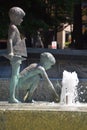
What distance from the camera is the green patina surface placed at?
16.5 feet

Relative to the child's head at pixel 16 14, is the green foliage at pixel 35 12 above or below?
below

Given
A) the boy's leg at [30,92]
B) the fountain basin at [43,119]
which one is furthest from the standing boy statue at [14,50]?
the fountain basin at [43,119]

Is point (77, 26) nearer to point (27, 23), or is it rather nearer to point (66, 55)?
point (27, 23)

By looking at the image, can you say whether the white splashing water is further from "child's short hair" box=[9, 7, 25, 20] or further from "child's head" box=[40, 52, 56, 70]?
"child's short hair" box=[9, 7, 25, 20]

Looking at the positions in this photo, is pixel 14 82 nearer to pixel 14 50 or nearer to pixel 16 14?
pixel 14 50

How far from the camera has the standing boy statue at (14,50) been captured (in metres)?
6.04

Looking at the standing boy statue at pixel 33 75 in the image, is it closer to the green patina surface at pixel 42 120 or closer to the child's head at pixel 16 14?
the child's head at pixel 16 14

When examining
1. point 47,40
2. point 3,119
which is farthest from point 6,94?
point 47,40

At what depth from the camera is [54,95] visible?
6.41 meters

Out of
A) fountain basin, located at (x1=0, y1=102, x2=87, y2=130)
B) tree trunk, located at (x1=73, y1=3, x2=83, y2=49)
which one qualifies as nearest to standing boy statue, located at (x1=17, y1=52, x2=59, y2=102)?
fountain basin, located at (x1=0, y1=102, x2=87, y2=130)

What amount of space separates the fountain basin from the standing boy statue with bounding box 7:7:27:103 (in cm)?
92

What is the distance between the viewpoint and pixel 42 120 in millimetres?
5062

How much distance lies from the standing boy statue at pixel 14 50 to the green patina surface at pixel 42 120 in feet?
3.02

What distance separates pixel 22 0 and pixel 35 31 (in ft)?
3.76
